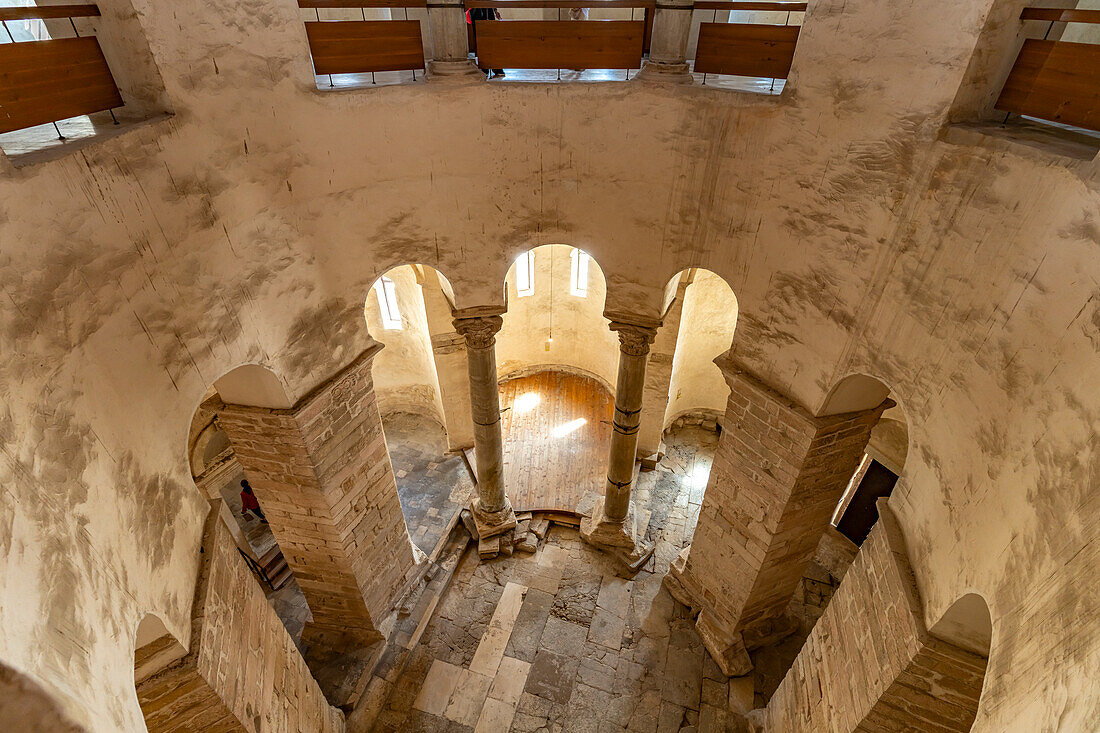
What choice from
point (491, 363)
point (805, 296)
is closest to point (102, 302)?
point (491, 363)

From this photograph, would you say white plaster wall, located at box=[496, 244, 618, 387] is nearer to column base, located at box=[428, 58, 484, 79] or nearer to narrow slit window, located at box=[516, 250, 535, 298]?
narrow slit window, located at box=[516, 250, 535, 298]

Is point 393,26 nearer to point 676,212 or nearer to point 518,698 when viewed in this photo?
point 676,212

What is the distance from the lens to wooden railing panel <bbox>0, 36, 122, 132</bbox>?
10.8ft

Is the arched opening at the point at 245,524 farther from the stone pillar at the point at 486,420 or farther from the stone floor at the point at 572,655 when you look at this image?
the stone pillar at the point at 486,420

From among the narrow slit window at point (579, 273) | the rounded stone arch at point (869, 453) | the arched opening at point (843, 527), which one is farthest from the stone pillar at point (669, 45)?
the narrow slit window at point (579, 273)

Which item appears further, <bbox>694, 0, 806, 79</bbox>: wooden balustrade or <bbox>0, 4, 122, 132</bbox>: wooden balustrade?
<bbox>694, 0, 806, 79</bbox>: wooden balustrade

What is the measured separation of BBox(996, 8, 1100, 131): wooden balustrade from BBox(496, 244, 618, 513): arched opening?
7.59m

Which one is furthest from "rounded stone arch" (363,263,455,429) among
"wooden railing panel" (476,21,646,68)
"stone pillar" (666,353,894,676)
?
"stone pillar" (666,353,894,676)

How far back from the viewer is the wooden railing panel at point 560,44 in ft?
17.6

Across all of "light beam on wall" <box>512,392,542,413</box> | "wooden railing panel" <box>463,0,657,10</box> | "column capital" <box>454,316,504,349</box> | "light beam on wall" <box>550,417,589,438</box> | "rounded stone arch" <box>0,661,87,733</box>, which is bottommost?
"light beam on wall" <box>512,392,542,413</box>

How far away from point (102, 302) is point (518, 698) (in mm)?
6651

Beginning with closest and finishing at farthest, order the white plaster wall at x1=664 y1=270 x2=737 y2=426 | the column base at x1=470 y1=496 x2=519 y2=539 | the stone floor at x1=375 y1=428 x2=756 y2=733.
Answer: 1. the stone floor at x1=375 y1=428 x2=756 y2=733
2. the column base at x1=470 y1=496 x2=519 y2=539
3. the white plaster wall at x1=664 y1=270 x2=737 y2=426

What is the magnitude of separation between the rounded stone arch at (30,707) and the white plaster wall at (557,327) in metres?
10.4

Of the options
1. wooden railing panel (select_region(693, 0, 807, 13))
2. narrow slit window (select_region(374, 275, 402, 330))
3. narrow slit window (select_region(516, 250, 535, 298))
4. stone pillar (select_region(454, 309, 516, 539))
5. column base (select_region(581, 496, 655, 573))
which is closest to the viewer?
wooden railing panel (select_region(693, 0, 807, 13))
